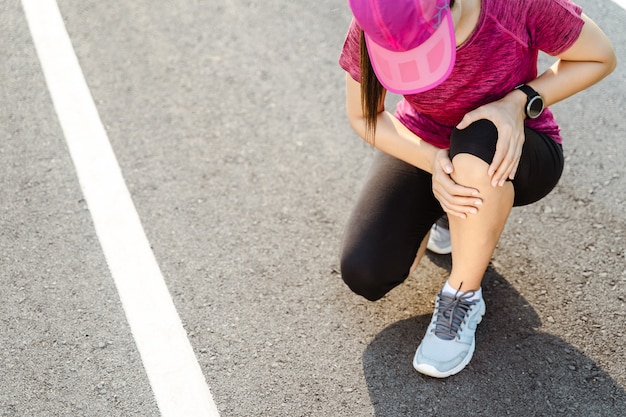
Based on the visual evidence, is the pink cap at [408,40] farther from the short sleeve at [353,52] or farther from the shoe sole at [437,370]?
the shoe sole at [437,370]

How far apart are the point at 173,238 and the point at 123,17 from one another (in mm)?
1784

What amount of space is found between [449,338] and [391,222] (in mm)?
418

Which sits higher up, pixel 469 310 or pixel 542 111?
pixel 542 111

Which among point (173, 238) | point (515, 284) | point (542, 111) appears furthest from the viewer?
point (173, 238)

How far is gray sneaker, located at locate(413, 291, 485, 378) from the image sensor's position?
7.85 ft

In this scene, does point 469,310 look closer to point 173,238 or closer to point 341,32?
point 173,238

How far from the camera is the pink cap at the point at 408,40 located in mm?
1888

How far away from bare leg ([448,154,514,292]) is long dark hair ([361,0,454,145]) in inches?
Result: 12.7

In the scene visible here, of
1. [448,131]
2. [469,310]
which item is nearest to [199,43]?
[448,131]

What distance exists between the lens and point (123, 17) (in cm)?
420

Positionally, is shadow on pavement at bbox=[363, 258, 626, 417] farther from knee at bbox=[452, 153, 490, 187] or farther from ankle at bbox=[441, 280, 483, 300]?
knee at bbox=[452, 153, 490, 187]

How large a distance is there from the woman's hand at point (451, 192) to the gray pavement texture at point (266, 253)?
55 centimetres

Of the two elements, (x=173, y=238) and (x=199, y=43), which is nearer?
(x=173, y=238)

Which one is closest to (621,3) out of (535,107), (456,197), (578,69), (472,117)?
(578,69)
